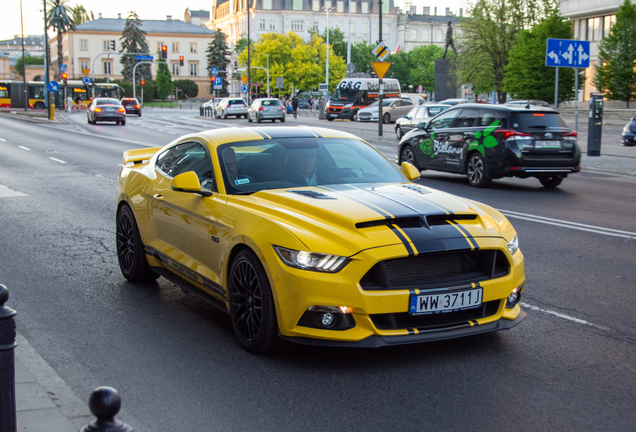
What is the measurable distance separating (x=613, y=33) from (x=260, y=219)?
51.2m

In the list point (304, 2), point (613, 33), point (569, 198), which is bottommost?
point (569, 198)

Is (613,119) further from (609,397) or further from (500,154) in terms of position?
(609,397)

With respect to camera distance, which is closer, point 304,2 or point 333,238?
point 333,238

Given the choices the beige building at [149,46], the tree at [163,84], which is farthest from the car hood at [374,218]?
A: the beige building at [149,46]

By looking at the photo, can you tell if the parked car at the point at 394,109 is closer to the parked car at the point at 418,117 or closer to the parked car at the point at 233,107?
the parked car at the point at 233,107

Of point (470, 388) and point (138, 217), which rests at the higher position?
point (138, 217)

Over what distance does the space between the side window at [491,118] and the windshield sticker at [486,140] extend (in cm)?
4

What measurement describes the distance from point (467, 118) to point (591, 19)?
55821mm

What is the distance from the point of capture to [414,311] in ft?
13.9

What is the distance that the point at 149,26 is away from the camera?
139250 mm

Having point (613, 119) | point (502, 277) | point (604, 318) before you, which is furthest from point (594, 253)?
point (613, 119)

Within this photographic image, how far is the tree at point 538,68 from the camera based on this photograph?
46.4 meters

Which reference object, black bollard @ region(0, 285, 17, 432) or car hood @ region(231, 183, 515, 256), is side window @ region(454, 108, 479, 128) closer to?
car hood @ region(231, 183, 515, 256)

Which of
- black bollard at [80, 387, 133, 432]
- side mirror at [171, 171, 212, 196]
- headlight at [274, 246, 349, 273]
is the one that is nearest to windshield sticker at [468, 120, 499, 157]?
side mirror at [171, 171, 212, 196]
